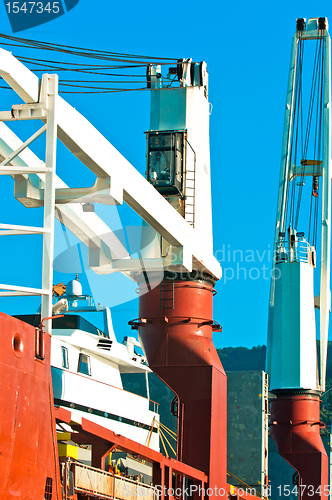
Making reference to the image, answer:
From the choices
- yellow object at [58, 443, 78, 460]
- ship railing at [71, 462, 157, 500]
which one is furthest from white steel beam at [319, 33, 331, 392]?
yellow object at [58, 443, 78, 460]

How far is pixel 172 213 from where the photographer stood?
16969mm

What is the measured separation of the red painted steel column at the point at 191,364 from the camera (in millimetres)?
17781

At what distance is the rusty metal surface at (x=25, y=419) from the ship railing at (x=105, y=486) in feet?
9.37

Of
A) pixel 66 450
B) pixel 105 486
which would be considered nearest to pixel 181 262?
pixel 105 486

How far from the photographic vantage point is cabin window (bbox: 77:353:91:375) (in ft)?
74.8

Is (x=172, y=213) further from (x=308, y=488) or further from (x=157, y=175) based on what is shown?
(x=308, y=488)

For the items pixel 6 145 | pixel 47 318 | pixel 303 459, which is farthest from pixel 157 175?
pixel 303 459

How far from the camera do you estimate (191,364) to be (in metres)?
18.3

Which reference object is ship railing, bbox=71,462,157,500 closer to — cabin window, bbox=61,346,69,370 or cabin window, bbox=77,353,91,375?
cabin window, bbox=61,346,69,370

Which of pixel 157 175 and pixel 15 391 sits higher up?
pixel 157 175

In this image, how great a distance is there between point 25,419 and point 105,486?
225 inches

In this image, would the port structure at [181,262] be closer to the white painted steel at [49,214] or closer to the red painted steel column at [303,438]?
the white painted steel at [49,214]

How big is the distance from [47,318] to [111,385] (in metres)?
14.4

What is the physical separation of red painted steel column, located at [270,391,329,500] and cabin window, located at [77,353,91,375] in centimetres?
1010
